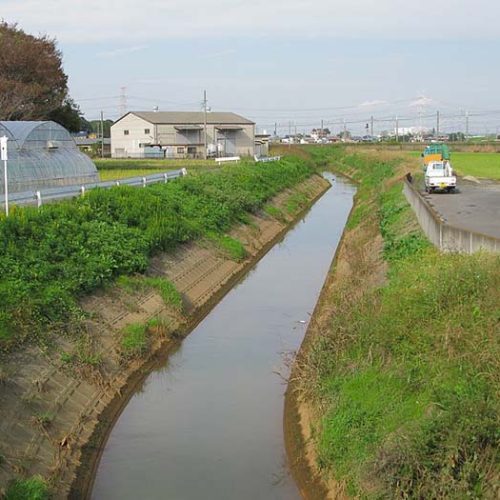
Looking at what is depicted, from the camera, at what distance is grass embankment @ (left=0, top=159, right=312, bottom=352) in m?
15.9

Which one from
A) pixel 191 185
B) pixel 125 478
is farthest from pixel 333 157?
pixel 125 478

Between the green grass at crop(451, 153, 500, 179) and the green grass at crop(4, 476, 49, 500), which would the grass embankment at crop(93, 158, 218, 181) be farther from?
the green grass at crop(4, 476, 49, 500)

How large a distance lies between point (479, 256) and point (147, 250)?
1218 cm

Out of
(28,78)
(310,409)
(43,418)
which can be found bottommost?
(310,409)

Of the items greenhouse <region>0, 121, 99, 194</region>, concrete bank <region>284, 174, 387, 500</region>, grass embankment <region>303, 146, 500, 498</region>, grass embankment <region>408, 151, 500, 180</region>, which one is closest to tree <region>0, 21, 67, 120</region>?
greenhouse <region>0, 121, 99, 194</region>

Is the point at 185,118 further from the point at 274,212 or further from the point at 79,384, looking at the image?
the point at 79,384

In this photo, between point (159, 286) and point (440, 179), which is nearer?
point (159, 286)

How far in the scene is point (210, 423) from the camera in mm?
15094

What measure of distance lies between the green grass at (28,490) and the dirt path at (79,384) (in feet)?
0.62

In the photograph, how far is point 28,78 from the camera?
56375 mm

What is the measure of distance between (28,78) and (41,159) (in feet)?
75.3

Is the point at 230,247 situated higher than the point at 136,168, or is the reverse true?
the point at 136,168

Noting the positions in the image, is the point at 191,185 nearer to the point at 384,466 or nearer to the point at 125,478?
the point at 125,478

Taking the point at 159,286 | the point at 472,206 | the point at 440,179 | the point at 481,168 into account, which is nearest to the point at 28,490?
the point at 159,286
